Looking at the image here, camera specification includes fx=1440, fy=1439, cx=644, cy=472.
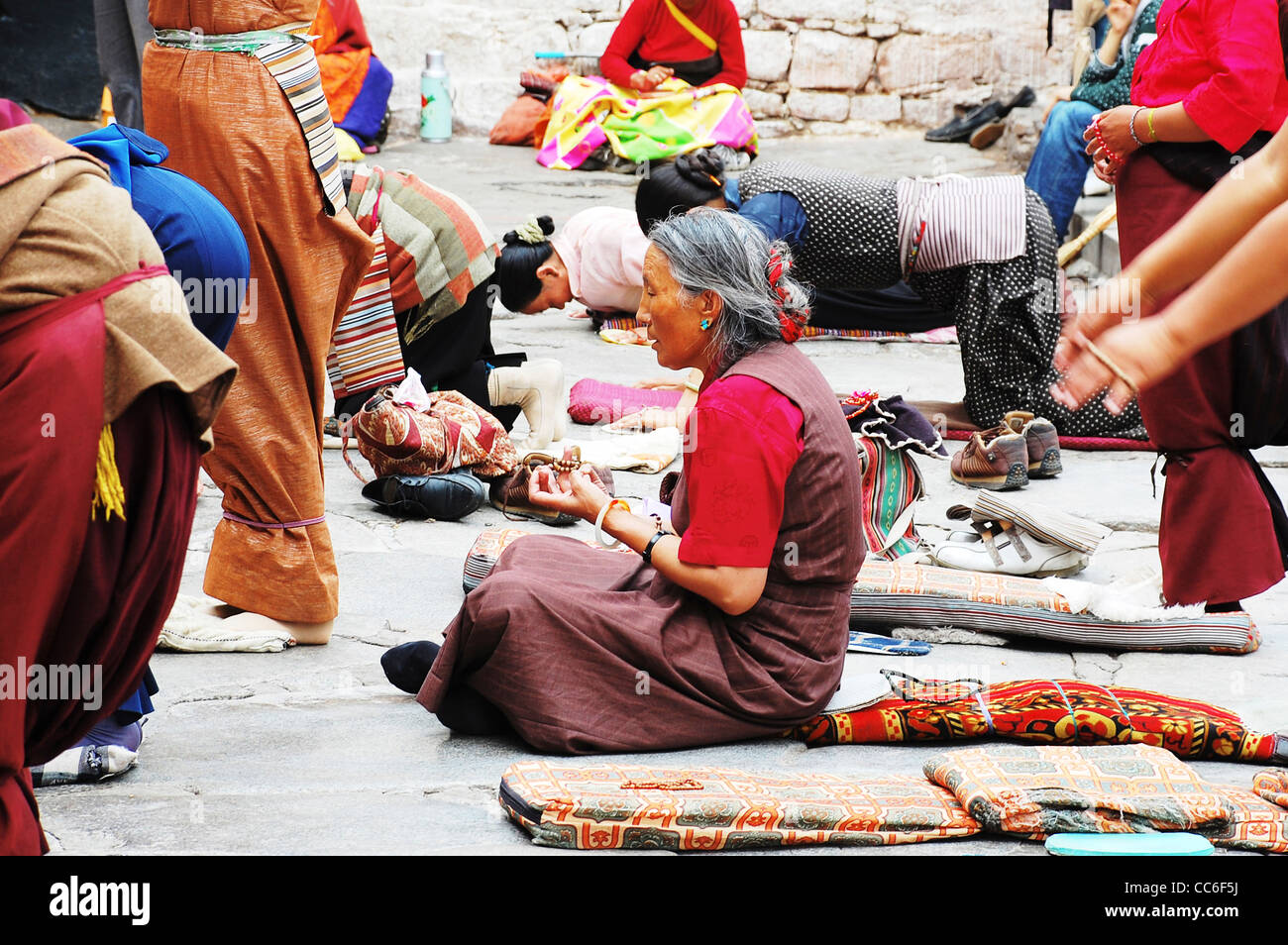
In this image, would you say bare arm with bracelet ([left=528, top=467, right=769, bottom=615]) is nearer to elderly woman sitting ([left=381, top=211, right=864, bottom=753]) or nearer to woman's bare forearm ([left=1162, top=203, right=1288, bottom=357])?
elderly woman sitting ([left=381, top=211, right=864, bottom=753])

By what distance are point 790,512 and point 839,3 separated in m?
9.11

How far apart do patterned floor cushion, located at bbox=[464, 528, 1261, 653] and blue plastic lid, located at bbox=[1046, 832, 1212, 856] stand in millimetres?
1249

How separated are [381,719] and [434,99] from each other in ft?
27.3

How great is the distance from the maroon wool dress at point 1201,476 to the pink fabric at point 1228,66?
0.66ft

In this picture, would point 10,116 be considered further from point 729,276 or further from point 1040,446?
point 1040,446

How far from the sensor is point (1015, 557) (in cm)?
400

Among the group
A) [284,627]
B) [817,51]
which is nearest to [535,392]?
[284,627]

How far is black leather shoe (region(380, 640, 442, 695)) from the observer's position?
3070mm

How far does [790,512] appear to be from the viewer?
276cm

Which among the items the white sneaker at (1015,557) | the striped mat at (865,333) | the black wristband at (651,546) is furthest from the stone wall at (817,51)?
the black wristband at (651,546)

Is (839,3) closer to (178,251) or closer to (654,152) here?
(654,152)

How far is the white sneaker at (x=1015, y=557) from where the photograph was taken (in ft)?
13.1

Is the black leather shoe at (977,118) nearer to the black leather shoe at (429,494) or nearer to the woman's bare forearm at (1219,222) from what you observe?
the black leather shoe at (429,494)

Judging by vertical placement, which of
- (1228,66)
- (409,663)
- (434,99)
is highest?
(1228,66)
